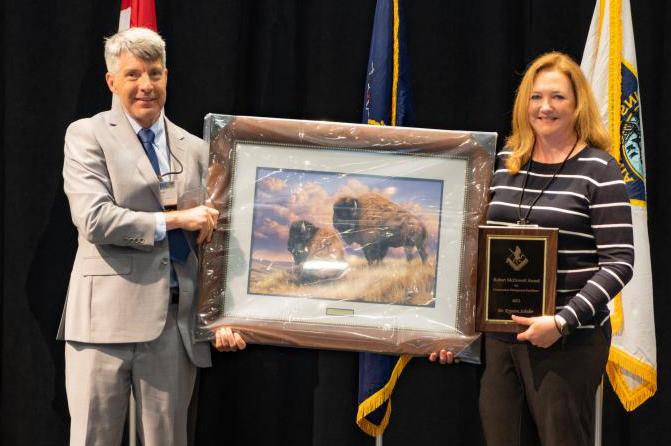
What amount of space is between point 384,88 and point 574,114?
884mm

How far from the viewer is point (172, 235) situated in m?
2.32

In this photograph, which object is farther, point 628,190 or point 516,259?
point 628,190

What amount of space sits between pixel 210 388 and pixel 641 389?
173 cm

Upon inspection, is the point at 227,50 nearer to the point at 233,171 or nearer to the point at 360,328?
the point at 233,171

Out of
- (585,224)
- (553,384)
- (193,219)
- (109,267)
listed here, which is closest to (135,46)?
(193,219)

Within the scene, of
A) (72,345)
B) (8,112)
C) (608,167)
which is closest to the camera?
(608,167)

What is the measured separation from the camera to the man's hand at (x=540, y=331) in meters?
2.03

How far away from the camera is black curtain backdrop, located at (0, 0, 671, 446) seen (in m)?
3.16

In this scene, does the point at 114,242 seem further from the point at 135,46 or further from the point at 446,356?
the point at 446,356

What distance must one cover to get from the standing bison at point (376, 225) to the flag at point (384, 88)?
60 cm

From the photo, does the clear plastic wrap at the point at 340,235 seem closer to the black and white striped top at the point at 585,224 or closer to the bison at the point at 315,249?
the bison at the point at 315,249

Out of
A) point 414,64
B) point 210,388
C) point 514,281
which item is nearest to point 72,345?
point 210,388

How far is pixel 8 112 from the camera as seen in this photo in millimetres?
3145

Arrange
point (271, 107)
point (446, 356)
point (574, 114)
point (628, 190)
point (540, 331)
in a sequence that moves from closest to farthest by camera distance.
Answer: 1. point (540, 331)
2. point (574, 114)
3. point (446, 356)
4. point (628, 190)
5. point (271, 107)
